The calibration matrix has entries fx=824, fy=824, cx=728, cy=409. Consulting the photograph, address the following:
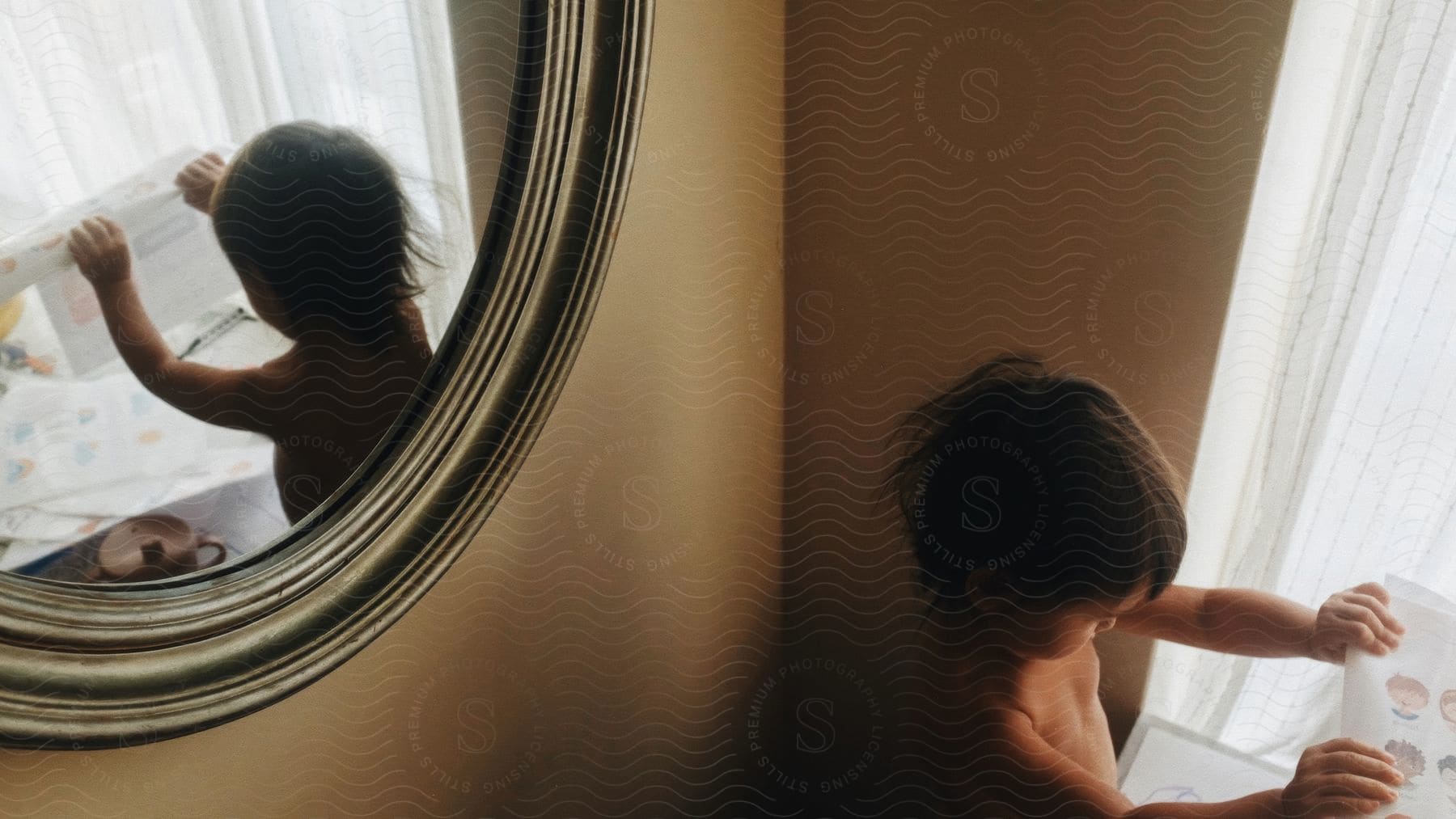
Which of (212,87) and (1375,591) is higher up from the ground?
(212,87)

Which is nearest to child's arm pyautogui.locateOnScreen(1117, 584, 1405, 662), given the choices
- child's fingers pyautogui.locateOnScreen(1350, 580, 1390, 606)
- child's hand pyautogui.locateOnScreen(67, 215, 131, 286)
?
child's fingers pyautogui.locateOnScreen(1350, 580, 1390, 606)

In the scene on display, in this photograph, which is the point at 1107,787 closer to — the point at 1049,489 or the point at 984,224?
the point at 1049,489

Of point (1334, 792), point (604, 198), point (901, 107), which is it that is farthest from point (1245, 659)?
point (604, 198)

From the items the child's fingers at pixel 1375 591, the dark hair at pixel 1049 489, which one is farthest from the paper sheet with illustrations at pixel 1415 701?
the dark hair at pixel 1049 489

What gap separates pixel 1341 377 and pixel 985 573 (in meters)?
0.34

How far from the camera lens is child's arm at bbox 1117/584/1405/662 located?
699 millimetres

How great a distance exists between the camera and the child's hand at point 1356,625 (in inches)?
27.4

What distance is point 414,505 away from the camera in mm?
585

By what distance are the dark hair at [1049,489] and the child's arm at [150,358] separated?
56 cm

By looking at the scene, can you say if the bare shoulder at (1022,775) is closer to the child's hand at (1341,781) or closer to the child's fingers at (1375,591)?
the child's hand at (1341,781)

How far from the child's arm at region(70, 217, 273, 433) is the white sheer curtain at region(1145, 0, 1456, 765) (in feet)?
2.43

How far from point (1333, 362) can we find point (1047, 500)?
26 cm

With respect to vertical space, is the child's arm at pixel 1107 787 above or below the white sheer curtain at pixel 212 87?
below

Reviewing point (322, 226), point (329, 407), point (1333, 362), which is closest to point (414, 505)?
point (329, 407)
